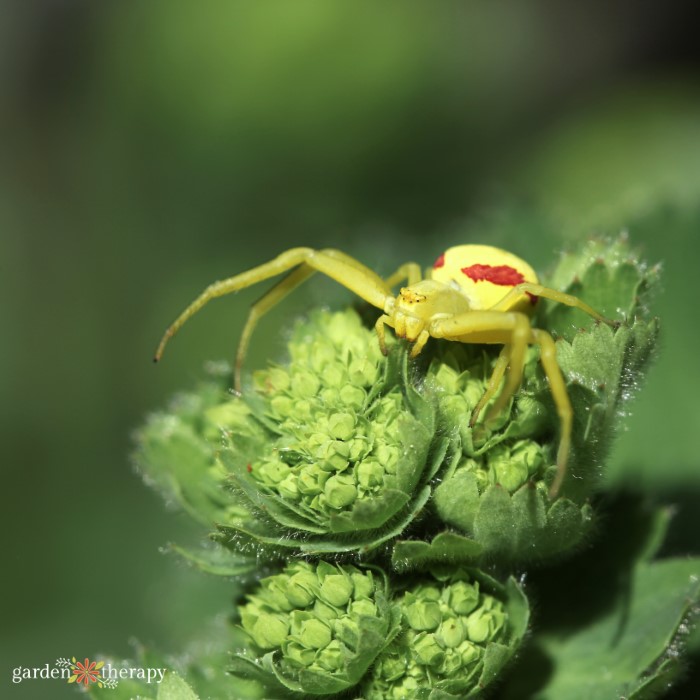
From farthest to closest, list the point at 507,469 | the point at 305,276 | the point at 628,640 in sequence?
the point at 305,276 < the point at 628,640 < the point at 507,469

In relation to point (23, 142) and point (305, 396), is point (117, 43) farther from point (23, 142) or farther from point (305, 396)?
point (305, 396)

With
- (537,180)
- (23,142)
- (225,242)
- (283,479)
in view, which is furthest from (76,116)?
(283,479)

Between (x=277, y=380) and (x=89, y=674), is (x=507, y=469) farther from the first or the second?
(x=89, y=674)

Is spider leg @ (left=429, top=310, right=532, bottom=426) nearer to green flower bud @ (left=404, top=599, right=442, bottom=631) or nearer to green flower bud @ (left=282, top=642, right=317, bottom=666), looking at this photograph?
green flower bud @ (left=404, top=599, right=442, bottom=631)

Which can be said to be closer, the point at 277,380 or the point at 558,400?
the point at 558,400

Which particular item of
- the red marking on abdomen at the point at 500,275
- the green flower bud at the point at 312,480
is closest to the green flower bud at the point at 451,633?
the green flower bud at the point at 312,480

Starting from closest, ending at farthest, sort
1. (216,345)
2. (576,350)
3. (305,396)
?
1. (576,350)
2. (305,396)
3. (216,345)

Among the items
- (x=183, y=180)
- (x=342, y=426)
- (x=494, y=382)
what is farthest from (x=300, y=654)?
(x=183, y=180)
